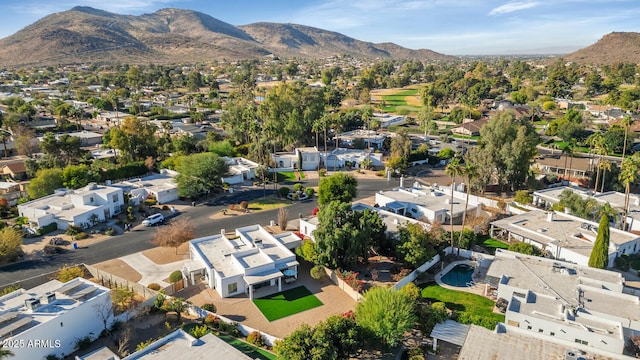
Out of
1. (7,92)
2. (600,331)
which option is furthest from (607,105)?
(7,92)

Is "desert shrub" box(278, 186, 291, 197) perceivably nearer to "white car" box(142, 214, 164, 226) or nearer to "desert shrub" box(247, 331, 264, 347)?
"white car" box(142, 214, 164, 226)

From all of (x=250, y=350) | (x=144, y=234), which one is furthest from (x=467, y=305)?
(x=144, y=234)

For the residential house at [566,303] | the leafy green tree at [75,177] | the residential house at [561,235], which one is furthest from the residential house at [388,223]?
the leafy green tree at [75,177]

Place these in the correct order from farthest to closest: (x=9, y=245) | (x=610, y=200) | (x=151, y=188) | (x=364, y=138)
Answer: (x=364, y=138), (x=151, y=188), (x=610, y=200), (x=9, y=245)

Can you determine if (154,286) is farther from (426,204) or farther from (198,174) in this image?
(426,204)

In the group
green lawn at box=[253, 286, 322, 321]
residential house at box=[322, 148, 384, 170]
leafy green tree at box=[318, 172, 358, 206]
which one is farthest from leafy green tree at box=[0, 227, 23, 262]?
residential house at box=[322, 148, 384, 170]

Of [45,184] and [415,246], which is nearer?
[415,246]

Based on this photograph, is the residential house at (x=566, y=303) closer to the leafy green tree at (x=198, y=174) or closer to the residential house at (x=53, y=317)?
the residential house at (x=53, y=317)
